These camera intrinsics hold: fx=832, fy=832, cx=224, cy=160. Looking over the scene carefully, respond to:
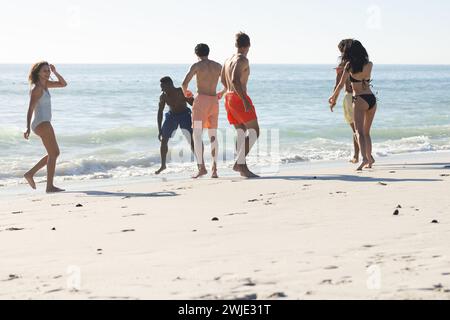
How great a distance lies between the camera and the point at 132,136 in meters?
18.3

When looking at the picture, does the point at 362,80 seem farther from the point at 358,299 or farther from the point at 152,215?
the point at 358,299

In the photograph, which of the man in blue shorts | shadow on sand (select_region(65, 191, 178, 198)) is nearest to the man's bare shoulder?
the man in blue shorts

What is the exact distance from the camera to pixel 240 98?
9.66 m

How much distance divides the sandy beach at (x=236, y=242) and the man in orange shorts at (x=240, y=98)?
0.78 m

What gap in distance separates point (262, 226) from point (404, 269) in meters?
1.80

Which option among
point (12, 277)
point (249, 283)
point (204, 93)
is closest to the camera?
point (249, 283)

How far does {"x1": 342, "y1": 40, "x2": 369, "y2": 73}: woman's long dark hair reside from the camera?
1004 cm

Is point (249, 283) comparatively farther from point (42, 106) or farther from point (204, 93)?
point (204, 93)

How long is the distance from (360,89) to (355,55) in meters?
0.45

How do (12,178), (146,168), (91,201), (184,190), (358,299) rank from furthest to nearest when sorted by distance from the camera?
(146,168)
(12,178)
(184,190)
(91,201)
(358,299)

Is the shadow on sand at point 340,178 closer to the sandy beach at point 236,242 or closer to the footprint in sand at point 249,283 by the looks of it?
the sandy beach at point 236,242

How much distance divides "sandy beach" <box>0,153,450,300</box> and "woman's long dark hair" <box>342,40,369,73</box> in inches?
62.5

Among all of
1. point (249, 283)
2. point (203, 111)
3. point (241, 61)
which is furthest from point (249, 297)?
point (203, 111)
